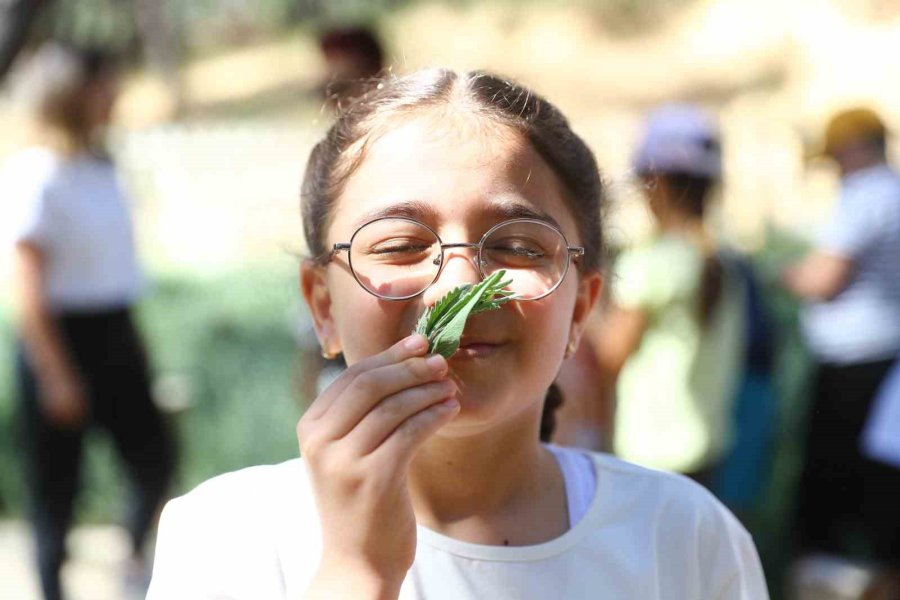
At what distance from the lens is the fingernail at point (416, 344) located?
4.27ft

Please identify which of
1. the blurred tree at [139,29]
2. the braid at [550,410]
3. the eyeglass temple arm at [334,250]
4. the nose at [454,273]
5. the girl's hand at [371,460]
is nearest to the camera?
the girl's hand at [371,460]

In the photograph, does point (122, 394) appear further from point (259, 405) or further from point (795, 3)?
point (795, 3)

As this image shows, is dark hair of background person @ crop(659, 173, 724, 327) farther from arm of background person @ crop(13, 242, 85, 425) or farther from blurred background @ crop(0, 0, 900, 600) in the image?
arm of background person @ crop(13, 242, 85, 425)

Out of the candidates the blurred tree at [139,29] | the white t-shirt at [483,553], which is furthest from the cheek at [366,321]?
the blurred tree at [139,29]

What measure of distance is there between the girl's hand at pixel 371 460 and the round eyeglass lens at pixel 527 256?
0.19 metres

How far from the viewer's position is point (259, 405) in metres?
5.56

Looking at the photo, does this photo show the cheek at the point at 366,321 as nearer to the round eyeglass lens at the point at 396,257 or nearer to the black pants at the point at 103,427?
the round eyeglass lens at the point at 396,257

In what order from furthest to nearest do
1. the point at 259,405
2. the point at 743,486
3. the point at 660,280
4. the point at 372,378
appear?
the point at 259,405 → the point at 743,486 → the point at 660,280 → the point at 372,378

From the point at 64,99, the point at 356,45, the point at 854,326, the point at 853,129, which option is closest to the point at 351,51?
the point at 356,45

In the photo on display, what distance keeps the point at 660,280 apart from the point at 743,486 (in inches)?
32.7

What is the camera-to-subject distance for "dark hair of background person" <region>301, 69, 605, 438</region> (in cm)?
159

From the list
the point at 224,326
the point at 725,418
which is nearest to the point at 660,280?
the point at 725,418

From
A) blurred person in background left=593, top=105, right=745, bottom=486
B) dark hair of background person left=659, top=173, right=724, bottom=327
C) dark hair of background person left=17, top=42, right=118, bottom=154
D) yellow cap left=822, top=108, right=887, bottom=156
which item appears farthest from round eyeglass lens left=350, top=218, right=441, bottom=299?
yellow cap left=822, top=108, right=887, bottom=156

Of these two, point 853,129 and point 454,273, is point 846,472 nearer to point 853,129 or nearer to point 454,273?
point 853,129
